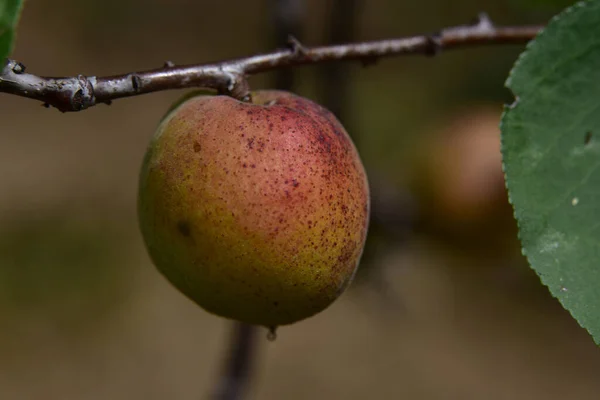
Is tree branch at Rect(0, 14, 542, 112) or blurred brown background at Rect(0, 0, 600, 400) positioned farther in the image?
blurred brown background at Rect(0, 0, 600, 400)

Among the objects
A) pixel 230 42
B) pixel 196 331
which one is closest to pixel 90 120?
pixel 230 42

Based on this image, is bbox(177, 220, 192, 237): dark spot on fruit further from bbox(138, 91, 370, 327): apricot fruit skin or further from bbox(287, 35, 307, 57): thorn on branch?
bbox(287, 35, 307, 57): thorn on branch

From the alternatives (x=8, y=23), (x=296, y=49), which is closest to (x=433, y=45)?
(x=296, y=49)

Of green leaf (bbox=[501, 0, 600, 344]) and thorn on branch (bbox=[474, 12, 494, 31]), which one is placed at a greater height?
thorn on branch (bbox=[474, 12, 494, 31])

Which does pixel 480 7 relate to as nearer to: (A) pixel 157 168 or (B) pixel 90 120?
(B) pixel 90 120

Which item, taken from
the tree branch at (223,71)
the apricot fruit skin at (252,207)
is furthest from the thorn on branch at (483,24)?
the apricot fruit skin at (252,207)

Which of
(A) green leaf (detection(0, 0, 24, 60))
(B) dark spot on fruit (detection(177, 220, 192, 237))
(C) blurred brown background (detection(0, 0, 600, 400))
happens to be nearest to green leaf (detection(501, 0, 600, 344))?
(B) dark spot on fruit (detection(177, 220, 192, 237))

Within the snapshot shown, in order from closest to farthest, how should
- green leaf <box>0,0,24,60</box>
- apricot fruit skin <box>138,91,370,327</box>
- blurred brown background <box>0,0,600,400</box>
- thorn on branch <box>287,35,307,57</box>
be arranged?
green leaf <box>0,0,24,60</box> < apricot fruit skin <box>138,91,370,327</box> < thorn on branch <box>287,35,307,57</box> < blurred brown background <box>0,0,600,400</box>
